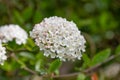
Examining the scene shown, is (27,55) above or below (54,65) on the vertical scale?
above

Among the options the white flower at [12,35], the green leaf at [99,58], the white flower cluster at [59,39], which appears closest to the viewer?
the white flower cluster at [59,39]

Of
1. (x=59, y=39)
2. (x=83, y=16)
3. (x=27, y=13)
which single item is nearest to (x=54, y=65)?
(x=59, y=39)

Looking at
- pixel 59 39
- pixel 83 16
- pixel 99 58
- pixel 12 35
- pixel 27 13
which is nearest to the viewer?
pixel 59 39

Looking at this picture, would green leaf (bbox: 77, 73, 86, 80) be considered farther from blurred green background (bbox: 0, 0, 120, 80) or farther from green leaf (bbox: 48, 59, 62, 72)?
blurred green background (bbox: 0, 0, 120, 80)

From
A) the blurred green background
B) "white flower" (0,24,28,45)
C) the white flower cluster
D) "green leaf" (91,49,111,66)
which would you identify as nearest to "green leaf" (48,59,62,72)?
the white flower cluster

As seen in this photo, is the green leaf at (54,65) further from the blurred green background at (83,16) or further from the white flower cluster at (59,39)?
the blurred green background at (83,16)

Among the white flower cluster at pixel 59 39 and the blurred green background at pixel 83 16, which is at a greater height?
the blurred green background at pixel 83 16

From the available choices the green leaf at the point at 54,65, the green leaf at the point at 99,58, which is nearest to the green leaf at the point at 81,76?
the green leaf at the point at 99,58

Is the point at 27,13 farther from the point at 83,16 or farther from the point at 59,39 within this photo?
the point at 59,39

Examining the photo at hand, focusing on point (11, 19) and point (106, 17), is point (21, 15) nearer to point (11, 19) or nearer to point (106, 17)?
point (11, 19)
